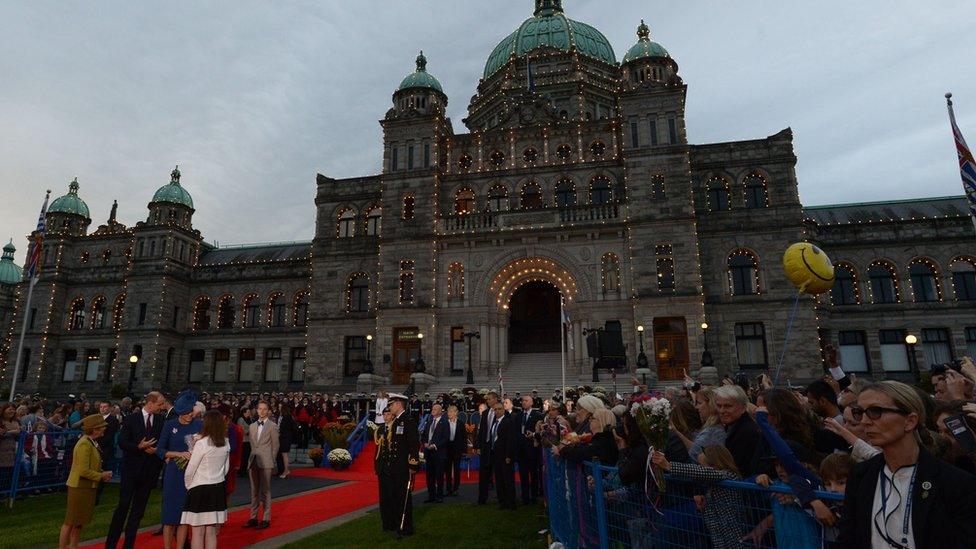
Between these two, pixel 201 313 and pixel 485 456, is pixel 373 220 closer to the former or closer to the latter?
pixel 201 313

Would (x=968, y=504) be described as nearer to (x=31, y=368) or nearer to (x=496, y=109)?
(x=496, y=109)

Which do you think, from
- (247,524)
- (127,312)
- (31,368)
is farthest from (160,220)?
(247,524)

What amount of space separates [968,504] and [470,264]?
103 ft

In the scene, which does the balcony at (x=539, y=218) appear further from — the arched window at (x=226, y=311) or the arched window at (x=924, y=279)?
the arched window at (x=226, y=311)

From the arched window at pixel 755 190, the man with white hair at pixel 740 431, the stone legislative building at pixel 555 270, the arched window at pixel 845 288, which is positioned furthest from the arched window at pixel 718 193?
the man with white hair at pixel 740 431

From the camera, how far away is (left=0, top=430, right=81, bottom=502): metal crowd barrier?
44.8ft

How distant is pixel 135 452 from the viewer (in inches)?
339

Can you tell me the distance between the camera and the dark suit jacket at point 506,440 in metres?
12.4

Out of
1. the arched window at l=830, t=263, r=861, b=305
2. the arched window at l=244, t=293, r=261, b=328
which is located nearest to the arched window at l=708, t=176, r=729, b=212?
the arched window at l=830, t=263, r=861, b=305

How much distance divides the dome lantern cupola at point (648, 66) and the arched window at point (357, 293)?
70.2 ft

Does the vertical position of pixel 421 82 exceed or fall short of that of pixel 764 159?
it exceeds it

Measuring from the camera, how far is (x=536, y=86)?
44.6 meters

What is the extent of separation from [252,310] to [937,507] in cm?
4512

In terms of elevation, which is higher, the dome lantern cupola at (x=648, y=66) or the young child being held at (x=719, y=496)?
the dome lantern cupola at (x=648, y=66)
